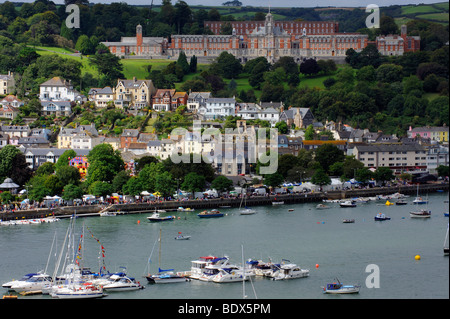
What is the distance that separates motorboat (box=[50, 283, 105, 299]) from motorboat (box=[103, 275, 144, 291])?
197mm

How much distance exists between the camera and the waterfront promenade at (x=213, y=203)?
2192 cm

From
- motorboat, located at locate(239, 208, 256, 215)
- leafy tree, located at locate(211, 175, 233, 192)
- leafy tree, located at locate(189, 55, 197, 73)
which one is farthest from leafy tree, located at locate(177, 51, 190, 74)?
motorboat, located at locate(239, 208, 256, 215)

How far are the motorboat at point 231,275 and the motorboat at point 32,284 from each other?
2.53m

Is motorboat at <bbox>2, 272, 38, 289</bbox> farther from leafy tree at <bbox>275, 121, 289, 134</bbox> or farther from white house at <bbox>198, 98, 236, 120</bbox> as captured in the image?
white house at <bbox>198, 98, 236, 120</bbox>

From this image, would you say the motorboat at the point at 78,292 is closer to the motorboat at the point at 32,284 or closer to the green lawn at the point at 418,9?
the motorboat at the point at 32,284

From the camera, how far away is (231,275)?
13.6 meters

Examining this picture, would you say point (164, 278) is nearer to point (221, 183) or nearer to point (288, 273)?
point (288, 273)

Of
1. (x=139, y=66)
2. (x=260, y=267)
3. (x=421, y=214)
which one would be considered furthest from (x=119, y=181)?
(x=139, y=66)

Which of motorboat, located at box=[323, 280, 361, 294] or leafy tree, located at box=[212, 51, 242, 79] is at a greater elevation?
leafy tree, located at box=[212, 51, 242, 79]

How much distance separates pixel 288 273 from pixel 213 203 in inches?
387

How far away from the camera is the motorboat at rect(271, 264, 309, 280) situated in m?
13.7

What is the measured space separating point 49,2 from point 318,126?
20.2 metres

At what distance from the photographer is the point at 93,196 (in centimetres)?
2322

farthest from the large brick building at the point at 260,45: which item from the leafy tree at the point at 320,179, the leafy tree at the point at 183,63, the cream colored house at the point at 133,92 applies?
the leafy tree at the point at 320,179
